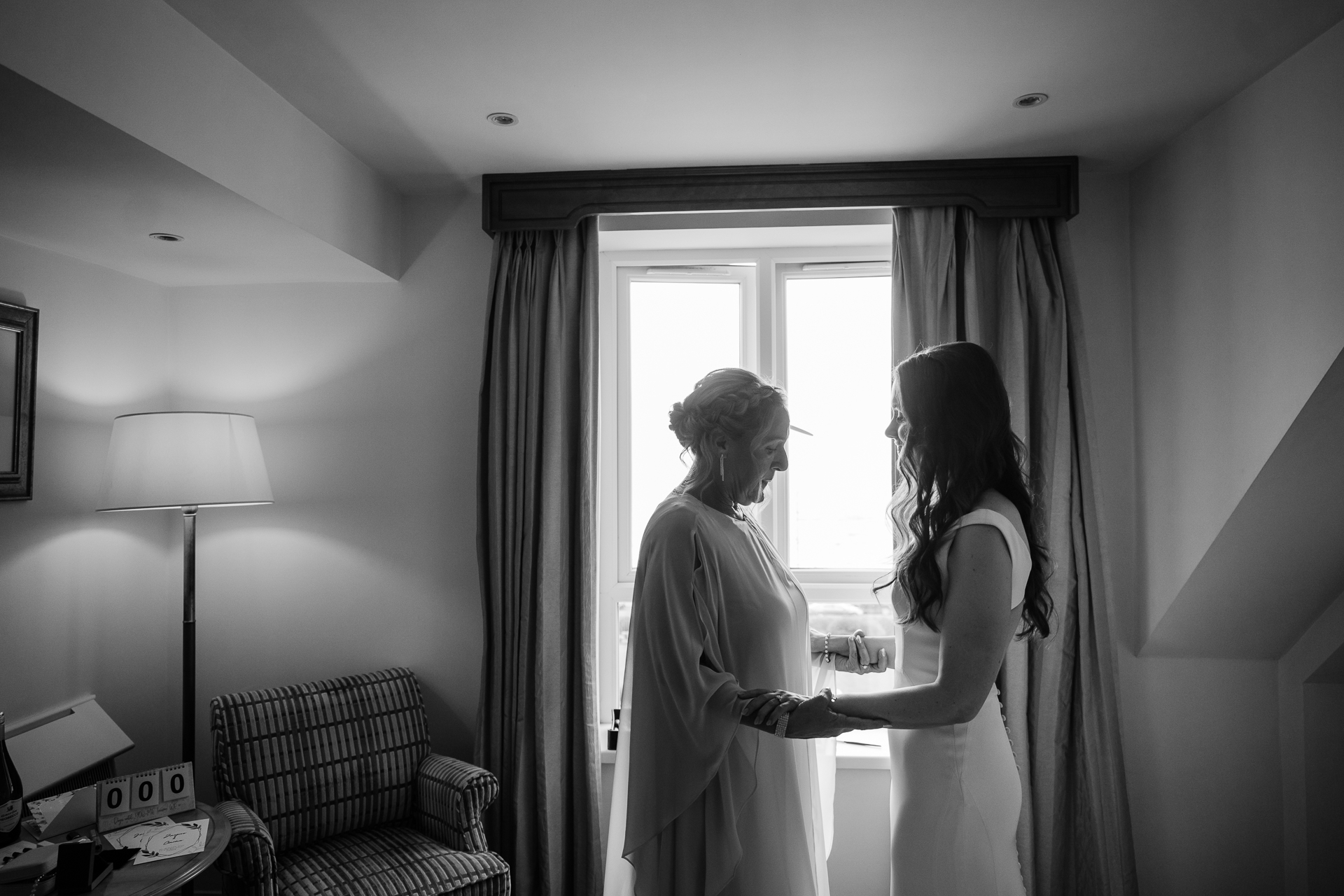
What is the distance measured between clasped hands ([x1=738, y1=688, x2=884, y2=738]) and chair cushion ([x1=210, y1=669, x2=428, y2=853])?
1.54 m

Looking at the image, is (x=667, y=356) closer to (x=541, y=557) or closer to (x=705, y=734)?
(x=541, y=557)

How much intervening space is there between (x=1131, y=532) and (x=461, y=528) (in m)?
2.44

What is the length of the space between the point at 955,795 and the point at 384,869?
1.66 m

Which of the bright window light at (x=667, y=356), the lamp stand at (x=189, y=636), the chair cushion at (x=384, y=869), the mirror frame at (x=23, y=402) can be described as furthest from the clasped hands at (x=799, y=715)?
the mirror frame at (x=23, y=402)

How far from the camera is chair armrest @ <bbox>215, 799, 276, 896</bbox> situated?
2.15 metres

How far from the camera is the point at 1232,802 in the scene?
111 inches

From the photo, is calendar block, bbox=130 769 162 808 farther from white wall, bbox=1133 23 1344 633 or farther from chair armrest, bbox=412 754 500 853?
white wall, bbox=1133 23 1344 633

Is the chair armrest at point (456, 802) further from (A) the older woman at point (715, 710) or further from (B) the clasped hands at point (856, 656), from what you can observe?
(B) the clasped hands at point (856, 656)

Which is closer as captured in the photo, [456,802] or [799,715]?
[799,715]

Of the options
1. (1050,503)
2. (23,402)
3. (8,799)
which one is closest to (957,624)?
(1050,503)

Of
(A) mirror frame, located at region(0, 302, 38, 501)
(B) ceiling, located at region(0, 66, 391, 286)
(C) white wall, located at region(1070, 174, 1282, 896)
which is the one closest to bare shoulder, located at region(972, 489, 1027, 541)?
(C) white wall, located at region(1070, 174, 1282, 896)

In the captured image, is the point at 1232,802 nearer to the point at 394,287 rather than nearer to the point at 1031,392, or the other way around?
the point at 1031,392

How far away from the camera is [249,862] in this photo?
2152 mm

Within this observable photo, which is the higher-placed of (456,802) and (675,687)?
(675,687)
